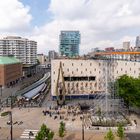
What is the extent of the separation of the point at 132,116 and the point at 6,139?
1283 inches

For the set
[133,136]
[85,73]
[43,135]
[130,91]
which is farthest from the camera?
[85,73]

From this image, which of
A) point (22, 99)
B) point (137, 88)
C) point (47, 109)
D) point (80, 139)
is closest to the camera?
point (80, 139)

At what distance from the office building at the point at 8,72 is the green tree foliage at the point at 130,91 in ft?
230

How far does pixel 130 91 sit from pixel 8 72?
268ft

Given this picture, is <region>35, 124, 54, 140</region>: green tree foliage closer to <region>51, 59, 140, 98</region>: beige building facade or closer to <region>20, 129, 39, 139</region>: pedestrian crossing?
<region>20, 129, 39, 139</region>: pedestrian crossing

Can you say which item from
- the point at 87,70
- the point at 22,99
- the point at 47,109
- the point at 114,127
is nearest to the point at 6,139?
the point at 114,127

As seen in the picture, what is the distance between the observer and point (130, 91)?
247ft

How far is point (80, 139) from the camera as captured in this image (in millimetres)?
55969

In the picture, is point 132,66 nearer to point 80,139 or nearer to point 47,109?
point 47,109

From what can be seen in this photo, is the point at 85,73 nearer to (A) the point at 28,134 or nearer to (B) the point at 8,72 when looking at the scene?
(A) the point at 28,134

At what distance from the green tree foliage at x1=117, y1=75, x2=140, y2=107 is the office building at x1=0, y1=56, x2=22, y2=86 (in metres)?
70.1

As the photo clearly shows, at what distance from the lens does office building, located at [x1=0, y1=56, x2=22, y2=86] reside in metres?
135

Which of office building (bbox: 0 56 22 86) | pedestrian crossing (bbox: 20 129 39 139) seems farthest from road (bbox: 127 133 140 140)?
office building (bbox: 0 56 22 86)

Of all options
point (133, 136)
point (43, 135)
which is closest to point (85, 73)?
point (133, 136)
